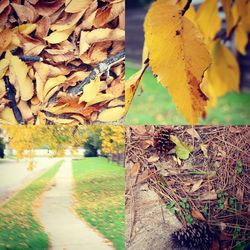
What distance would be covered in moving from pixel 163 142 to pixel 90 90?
34cm

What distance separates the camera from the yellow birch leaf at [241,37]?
1233 millimetres

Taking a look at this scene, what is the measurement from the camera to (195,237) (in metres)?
1.68

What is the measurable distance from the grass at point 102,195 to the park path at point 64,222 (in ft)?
0.09

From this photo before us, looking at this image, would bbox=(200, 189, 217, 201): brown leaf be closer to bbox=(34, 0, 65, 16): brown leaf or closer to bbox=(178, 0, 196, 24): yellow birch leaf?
bbox=(178, 0, 196, 24): yellow birch leaf

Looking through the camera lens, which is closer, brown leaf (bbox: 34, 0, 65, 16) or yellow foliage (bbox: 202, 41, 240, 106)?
yellow foliage (bbox: 202, 41, 240, 106)

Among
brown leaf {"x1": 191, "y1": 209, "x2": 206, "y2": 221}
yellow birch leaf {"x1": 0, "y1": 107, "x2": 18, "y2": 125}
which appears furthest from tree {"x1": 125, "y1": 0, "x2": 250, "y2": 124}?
yellow birch leaf {"x1": 0, "y1": 107, "x2": 18, "y2": 125}

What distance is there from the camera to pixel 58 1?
1.63 meters

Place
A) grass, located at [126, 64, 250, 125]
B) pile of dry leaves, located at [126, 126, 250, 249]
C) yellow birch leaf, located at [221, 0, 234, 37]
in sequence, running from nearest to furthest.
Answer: yellow birch leaf, located at [221, 0, 234, 37]
grass, located at [126, 64, 250, 125]
pile of dry leaves, located at [126, 126, 250, 249]

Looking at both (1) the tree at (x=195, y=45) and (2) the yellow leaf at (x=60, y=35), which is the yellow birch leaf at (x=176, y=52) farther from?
(2) the yellow leaf at (x=60, y=35)

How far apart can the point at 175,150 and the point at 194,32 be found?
23.3 inches

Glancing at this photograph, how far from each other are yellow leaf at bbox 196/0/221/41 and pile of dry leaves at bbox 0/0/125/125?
420 millimetres

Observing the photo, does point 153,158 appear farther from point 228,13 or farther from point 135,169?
point 228,13

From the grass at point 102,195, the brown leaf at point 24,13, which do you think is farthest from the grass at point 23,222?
the brown leaf at point 24,13

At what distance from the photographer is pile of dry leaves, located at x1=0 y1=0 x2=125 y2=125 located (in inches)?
64.2
